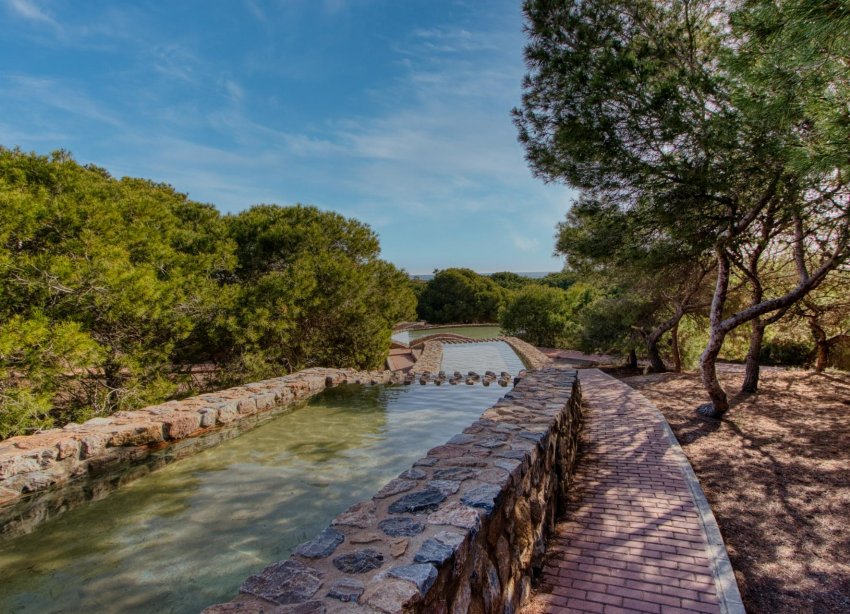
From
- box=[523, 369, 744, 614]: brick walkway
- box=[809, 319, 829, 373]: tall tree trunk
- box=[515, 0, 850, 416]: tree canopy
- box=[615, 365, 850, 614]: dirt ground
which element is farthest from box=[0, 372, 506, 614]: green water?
box=[809, 319, 829, 373]: tall tree trunk

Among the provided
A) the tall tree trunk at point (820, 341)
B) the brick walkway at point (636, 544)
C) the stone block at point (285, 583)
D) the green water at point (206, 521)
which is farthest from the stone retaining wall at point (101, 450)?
the tall tree trunk at point (820, 341)

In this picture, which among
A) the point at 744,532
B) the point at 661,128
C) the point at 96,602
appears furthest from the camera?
the point at 661,128

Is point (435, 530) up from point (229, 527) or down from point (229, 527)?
up

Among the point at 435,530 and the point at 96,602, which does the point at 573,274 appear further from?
the point at 96,602

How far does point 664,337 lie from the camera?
14.3m

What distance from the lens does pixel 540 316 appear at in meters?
26.6

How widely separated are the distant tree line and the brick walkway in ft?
21.8

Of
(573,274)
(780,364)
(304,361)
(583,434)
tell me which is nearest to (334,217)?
(304,361)

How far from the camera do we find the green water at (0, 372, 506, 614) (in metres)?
2.66

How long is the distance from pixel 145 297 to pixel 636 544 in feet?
25.5

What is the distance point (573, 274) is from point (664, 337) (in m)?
5.27

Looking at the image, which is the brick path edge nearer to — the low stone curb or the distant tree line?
the low stone curb

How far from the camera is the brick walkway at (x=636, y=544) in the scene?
275cm

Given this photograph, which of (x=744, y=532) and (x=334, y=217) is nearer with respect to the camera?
(x=744, y=532)
